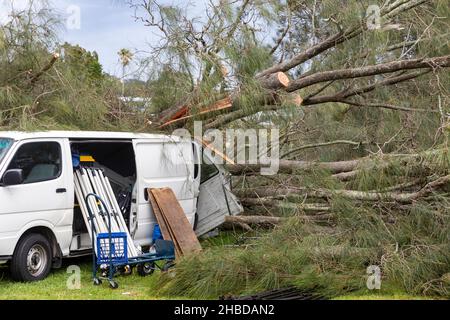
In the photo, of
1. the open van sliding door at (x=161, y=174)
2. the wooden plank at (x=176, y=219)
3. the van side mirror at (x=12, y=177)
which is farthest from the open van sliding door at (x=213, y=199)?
the van side mirror at (x=12, y=177)

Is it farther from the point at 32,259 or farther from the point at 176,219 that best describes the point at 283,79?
the point at 32,259

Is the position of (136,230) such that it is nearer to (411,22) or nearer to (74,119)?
(74,119)

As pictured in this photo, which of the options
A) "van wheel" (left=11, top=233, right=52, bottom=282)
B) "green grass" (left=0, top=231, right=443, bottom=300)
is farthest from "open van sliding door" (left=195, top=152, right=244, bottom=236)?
"van wheel" (left=11, top=233, right=52, bottom=282)

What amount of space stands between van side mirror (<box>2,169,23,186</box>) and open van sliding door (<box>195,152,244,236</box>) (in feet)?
11.3

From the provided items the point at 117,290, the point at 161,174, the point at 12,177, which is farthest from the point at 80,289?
the point at 161,174

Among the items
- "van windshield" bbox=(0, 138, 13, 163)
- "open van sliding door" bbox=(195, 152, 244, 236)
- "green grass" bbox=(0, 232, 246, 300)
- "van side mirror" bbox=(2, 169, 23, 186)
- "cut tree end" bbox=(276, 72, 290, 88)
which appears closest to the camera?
"green grass" bbox=(0, 232, 246, 300)

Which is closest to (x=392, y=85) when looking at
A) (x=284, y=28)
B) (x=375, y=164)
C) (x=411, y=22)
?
(x=411, y=22)

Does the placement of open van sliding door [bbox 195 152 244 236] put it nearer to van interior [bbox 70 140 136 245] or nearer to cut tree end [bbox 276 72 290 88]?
van interior [bbox 70 140 136 245]

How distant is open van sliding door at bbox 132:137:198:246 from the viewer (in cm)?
953

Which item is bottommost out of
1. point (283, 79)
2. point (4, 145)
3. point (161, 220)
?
point (161, 220)

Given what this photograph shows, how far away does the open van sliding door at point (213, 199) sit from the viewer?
34.1ft

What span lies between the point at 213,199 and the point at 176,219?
47.2 inches

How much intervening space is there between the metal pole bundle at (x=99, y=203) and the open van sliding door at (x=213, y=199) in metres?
1.88

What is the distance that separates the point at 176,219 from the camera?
31.4 ft
